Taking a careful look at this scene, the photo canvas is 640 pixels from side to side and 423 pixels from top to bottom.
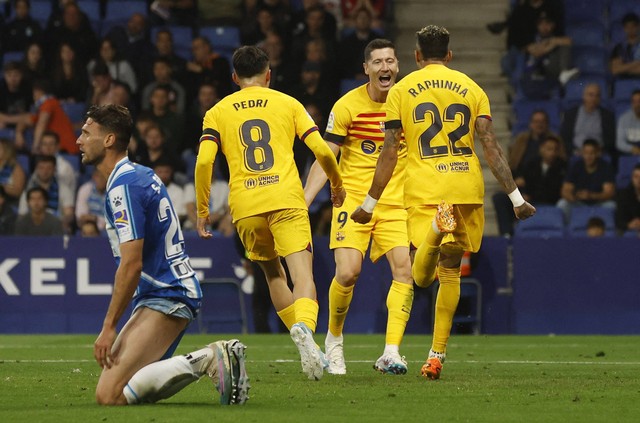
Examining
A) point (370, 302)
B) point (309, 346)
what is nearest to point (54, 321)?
point (370, 302)

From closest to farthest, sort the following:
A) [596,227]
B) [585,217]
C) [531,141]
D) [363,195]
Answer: [363,195]
[596,227]
[585,217]
[531,141]

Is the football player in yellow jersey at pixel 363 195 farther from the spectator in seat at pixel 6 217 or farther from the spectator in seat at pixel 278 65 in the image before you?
the spectator in seat at pixel 278 65

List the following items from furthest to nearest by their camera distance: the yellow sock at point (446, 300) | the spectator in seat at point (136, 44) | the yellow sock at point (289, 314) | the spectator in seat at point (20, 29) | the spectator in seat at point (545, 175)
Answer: the spectator in seat at point (20, 29)
the spectator in seat at point (136, 44)
the spectator in seat at point (545, 175)
the yellow sock at point (289, 314)
the yellow sock at point (446, 300)

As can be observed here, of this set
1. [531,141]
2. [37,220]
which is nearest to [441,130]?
[37,220]

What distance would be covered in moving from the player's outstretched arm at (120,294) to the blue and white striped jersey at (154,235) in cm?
16

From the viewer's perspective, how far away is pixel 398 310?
32.8ft

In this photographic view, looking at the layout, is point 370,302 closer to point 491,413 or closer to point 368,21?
point 368,21

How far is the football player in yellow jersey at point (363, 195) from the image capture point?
10141 mm

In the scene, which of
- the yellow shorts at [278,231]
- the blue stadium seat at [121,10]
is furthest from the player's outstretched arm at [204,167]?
the blue stadium seat at [121,10]

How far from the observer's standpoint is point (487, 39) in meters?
21.0

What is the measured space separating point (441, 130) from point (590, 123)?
932cm

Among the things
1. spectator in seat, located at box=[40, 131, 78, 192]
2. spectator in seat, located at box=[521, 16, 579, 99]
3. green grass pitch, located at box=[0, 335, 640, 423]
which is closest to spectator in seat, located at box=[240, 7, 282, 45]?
spectator in seat, located at box=[40, 131, 78, 192]

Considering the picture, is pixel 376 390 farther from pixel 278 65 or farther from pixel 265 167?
pixel 278 65

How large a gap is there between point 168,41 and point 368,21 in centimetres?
282
